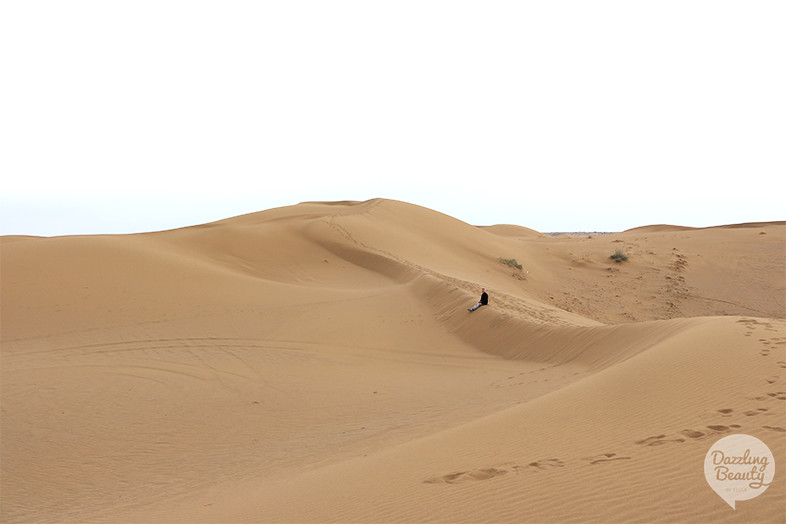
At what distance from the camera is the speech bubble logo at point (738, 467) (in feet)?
11.7

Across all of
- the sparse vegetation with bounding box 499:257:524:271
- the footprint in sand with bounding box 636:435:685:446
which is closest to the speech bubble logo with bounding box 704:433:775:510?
the footprint in sand with bounding box 636:435:685:446

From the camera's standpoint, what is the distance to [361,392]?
30.7ft

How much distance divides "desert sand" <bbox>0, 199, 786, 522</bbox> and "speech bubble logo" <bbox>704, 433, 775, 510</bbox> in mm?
85

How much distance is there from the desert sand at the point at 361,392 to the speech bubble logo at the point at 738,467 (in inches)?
3.3

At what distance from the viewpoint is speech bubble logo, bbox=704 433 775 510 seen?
11.7 feet

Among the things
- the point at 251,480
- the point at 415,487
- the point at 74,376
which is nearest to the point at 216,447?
the point at 251,480

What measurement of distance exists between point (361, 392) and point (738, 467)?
641cm

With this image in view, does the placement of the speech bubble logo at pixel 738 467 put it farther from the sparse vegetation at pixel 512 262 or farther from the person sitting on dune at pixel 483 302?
the sparse vegetation at pixel 512 262

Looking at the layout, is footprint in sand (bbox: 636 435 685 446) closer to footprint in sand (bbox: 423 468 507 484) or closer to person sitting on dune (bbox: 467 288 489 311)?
footprint in sand (bbox: 423 468 507 484)

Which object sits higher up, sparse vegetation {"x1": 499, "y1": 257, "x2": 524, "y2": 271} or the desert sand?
sparse vegetation {"x1": 499, "y1": 257, "x2": 524, "y2": 271}

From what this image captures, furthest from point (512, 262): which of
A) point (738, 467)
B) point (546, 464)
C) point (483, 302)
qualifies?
point (738, 467)

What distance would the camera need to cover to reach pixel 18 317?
45.4 feet

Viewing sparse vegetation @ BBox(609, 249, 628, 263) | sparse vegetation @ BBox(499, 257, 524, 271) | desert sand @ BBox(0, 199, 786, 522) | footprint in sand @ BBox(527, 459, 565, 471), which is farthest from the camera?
sparse vegetation @ BBox(609, 249, 628, 263)

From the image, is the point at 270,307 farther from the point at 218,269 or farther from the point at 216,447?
the point at 216,447
